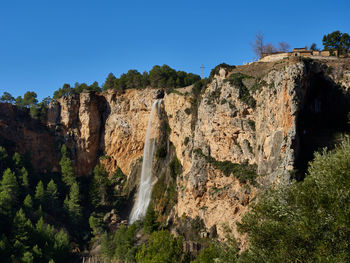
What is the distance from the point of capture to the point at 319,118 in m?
43.4

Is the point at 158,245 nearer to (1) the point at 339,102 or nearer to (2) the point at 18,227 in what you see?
(2) the point at 18,227

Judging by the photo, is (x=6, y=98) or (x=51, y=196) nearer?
(x=51, y=196)

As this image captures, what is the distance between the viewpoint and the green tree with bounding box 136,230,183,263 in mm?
35312

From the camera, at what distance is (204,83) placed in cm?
5831

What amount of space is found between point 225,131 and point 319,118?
11248mm

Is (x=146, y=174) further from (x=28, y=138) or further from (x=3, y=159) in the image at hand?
(x=28, y=138)

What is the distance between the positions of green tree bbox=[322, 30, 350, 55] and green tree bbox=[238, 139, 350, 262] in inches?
1565

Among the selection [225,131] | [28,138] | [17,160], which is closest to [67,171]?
[17,160]

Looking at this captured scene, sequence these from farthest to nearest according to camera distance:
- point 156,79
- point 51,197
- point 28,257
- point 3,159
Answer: point 156,79 < point 3,159 < point 51,197 < point 28,257

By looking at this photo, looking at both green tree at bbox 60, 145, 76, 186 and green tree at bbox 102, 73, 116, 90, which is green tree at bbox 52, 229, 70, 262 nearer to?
green tree at bbox 60, 145, 76, 186

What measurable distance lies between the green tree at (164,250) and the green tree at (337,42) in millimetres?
34997

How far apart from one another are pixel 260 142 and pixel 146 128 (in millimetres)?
30230

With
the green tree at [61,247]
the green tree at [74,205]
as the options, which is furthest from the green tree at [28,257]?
the green tree at [74,205]

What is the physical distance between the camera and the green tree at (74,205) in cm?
6206
